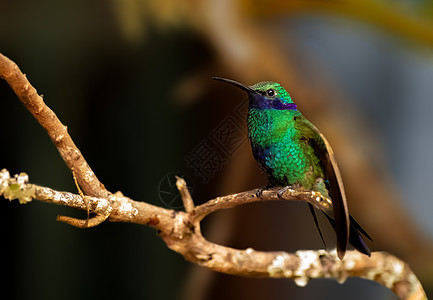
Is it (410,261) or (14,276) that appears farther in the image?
(410,261)

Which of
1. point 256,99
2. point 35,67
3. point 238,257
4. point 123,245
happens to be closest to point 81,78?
point 35,67

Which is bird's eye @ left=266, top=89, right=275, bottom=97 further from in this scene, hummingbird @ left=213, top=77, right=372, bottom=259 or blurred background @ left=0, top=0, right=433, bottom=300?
blurred background @ left=0, top=0, right=433, bottom=300

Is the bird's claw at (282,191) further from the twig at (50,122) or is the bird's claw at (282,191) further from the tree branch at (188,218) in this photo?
the twig at (50,122)

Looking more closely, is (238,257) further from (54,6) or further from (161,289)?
(54,6)

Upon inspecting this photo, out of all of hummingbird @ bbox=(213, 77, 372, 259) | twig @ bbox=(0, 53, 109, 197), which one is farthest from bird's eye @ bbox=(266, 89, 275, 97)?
twig @ bbox=(0, 53, 109, 197)

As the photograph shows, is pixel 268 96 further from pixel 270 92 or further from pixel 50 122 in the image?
pixel 50 122

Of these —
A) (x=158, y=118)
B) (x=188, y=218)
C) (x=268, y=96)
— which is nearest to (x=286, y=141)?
(x=268, y=96)
